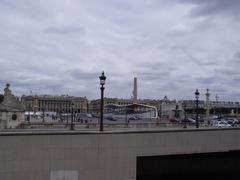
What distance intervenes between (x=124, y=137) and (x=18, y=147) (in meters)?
5.50

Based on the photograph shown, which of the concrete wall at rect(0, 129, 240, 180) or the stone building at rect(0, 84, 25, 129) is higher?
the stone building at rect(0, 84, 25, 129)

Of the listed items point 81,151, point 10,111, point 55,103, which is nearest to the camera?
point 81,151

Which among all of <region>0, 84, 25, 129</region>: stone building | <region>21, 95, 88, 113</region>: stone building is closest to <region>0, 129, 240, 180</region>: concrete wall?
<region>0, 84, 25, 129</region>: stone building

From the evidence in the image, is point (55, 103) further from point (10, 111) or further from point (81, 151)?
point (81, 151)

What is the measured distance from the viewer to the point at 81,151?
72.8 feet

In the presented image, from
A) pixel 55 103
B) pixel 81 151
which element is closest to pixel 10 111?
pixel 81 151

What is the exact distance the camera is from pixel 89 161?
73.2 feet

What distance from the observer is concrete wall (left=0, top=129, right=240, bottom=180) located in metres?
20.8

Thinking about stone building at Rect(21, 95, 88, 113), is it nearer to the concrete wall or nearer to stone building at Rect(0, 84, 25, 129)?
stone building at Rect(0, 84, 25, 129)

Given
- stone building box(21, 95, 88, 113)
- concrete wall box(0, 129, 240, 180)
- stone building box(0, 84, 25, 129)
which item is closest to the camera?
concrete wall box(0, 129, 240, 180)

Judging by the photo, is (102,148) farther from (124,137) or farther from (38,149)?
(38,149)

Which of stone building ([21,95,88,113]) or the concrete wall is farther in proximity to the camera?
stone building ([21,95,88,113])

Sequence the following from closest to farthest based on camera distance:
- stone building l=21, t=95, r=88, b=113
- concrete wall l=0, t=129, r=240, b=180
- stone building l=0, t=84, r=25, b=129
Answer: concrete wall l=0, t=129, r=240, b=180, stone building l=0, t=84, r=25, b=129, stone building l=21, t=95, r=88, b=113

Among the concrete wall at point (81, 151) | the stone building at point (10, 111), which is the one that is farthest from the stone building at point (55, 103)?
the concrete wall at point (81, 151)
